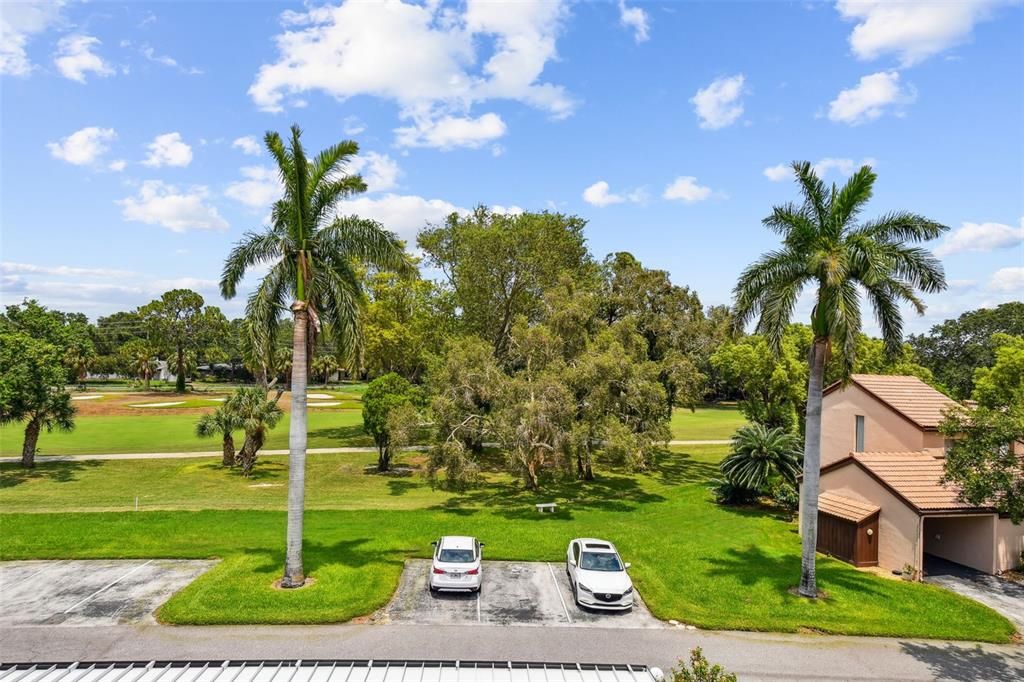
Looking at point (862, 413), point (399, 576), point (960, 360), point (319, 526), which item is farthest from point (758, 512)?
point (960, 360)

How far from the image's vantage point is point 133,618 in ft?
51.3

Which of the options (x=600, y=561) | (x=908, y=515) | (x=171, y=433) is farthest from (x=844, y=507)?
(x=171, y=433)

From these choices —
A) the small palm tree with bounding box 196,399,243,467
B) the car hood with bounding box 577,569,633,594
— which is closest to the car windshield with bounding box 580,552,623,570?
the car hood with bounding box 577,569,633,594

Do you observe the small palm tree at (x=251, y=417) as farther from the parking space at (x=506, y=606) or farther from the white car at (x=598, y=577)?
the white car at (x=598, y=577)

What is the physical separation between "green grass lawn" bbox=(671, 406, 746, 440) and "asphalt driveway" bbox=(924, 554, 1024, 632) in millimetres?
29012

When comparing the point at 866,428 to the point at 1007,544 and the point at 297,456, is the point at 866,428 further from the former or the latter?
the point at 297,456

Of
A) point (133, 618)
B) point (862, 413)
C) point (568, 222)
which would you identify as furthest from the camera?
point (568, 222)

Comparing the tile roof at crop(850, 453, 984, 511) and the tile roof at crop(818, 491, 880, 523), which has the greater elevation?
the tile roof at crop(850, 453, 984, 511)

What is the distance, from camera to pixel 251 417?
122ft

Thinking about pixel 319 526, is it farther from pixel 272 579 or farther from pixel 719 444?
pixel 719 444

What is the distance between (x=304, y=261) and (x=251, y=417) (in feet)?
74.3

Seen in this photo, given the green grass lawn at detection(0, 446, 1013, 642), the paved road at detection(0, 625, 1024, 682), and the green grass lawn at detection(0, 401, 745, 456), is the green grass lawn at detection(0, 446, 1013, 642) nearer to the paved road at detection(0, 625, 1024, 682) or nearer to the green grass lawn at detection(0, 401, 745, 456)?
the paved road at detection(0, 625, 1024, 682)

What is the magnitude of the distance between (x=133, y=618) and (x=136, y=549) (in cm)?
662

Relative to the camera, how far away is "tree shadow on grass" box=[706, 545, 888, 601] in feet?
61.6
